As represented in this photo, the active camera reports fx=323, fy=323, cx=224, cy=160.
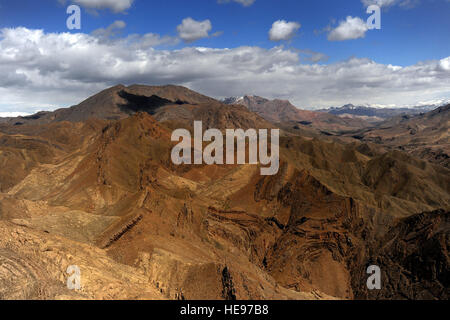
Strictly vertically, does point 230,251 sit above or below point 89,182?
below
